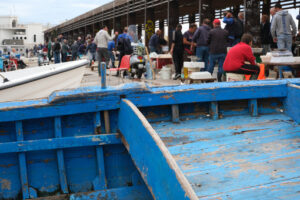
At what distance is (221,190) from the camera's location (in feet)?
6.47

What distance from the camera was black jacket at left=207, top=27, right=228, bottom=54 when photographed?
8328 mm

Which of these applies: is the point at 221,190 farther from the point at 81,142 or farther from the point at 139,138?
the point at 81,142

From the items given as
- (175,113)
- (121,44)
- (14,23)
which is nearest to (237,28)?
(121,44)

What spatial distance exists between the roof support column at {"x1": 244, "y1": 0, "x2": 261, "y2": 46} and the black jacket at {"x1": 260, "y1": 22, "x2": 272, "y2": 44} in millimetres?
315

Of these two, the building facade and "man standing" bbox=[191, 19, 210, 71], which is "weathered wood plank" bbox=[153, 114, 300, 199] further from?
the building facade

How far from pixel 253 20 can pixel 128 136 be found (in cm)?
930

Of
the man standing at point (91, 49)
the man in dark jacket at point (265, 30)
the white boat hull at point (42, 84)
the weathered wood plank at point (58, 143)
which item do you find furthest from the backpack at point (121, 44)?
the weathered wood plank at point (58, 143)

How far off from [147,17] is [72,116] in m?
16.2

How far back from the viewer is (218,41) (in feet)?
27.4

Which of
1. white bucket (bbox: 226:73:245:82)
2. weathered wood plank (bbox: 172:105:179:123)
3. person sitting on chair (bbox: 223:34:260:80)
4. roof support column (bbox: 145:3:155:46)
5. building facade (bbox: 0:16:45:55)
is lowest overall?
weathered wood plank (bbox: 172:105:179:123)

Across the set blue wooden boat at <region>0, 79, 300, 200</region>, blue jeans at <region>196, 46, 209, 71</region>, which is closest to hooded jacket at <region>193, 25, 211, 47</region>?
blue jeans at <region>196, 46, 209, 71</region>

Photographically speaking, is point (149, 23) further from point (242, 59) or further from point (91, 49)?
point (242, 59)

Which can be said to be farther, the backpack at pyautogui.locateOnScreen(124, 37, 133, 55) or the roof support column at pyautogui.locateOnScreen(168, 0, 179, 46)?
the roof support column at pyautogui.locateOnScreen(168, 0, 179, 46)

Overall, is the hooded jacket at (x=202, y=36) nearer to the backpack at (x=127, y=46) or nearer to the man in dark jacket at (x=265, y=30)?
the man in dark jacket at (x=265, y=30)
